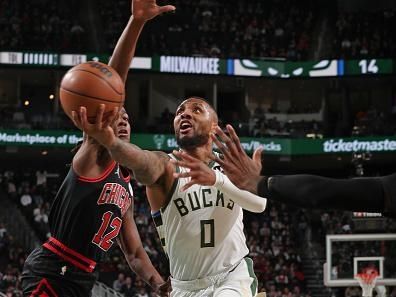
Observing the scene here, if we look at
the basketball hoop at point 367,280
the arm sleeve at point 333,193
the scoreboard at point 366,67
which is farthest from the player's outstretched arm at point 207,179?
the scoreboard at point 366,67

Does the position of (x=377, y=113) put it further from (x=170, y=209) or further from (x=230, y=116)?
(x=170, y=209)

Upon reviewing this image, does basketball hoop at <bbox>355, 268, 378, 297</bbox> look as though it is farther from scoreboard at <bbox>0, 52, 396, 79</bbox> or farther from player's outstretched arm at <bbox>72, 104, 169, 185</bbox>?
scoreboard at <bbox>0, 52, 396, 79</bbox>

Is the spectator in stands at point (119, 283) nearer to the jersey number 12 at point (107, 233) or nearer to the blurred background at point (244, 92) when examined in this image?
the blurred background at point (244, 92)

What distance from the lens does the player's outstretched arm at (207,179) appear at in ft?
13.8

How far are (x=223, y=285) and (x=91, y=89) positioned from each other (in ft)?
7.28

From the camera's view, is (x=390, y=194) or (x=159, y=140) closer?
(x=390, y=194)

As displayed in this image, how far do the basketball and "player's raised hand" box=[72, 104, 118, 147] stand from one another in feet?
0.47

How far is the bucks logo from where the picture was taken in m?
27.6

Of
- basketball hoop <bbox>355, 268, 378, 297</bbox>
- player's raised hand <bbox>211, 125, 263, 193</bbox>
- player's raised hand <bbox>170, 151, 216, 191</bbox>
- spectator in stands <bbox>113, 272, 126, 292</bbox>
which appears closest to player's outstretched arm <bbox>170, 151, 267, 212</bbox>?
player's raised hand <bbox>170, 151, 216, 191</bbox>

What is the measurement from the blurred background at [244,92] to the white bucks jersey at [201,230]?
16.4 metres

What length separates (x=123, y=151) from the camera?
4.86 meters

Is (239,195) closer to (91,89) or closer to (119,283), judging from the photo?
(91,89)

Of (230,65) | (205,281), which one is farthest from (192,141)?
(230,65)

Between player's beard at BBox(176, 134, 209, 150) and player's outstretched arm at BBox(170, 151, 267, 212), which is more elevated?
player's beard at BBox(176, 134, 209, 150)
